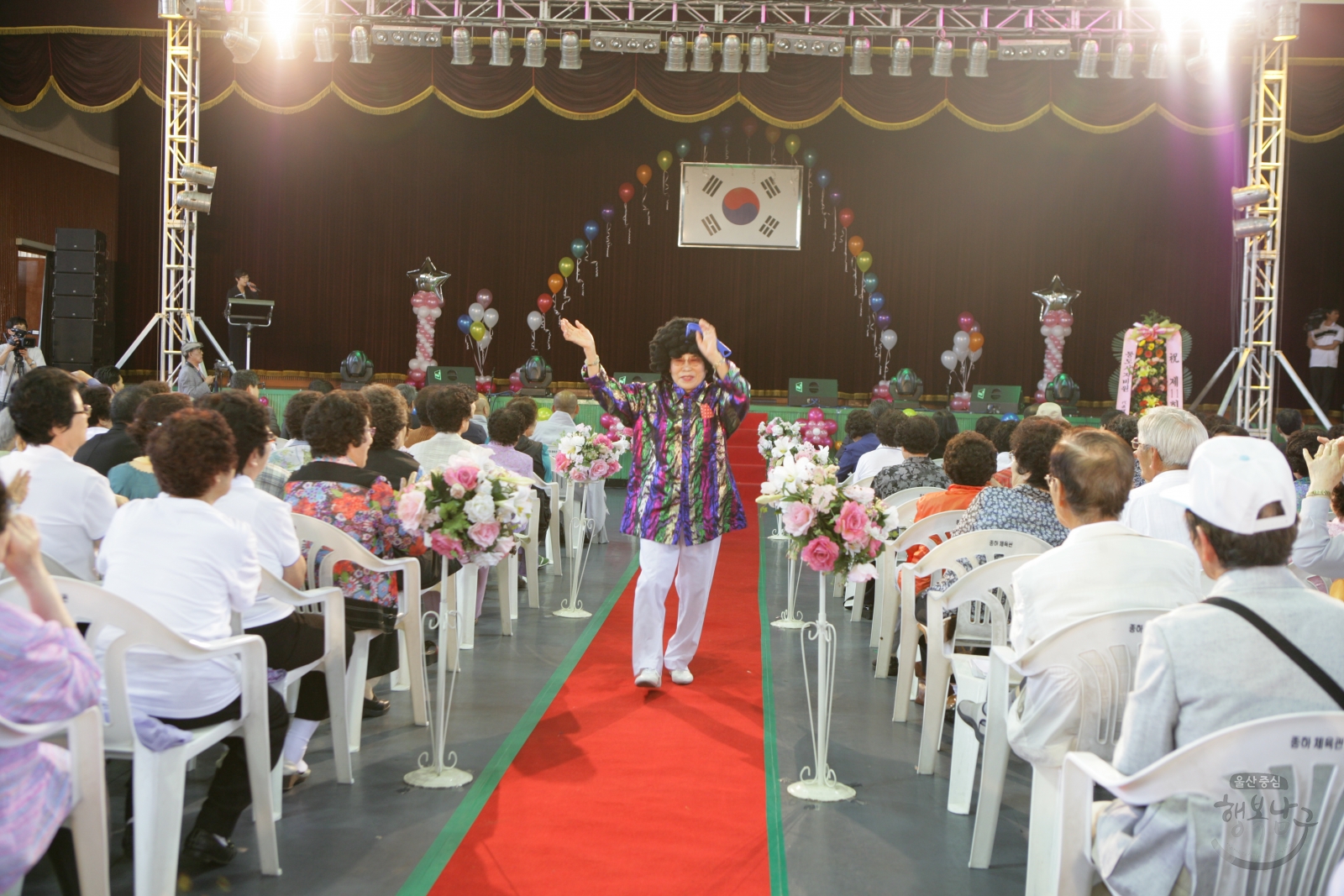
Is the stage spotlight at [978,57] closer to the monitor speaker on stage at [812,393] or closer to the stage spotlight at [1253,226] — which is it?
the stage spotlight at [1253,226]

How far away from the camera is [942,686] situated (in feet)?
11.5

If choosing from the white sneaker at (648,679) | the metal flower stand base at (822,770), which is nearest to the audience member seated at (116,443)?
the white sneaker at (648,679)

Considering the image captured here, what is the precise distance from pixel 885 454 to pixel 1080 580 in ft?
13.1

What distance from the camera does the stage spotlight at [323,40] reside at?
10203 mm

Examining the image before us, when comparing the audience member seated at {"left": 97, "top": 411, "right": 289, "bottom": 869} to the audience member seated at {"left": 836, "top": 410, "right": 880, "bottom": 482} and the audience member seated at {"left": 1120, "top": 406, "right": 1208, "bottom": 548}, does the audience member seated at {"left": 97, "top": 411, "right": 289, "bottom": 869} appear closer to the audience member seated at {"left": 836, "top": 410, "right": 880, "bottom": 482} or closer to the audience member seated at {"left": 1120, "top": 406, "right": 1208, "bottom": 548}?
the audience member seated at {"left": 1120, "top": 406, "right": 1208, "bottom": 548}

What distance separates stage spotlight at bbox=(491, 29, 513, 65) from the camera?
10.5 metres

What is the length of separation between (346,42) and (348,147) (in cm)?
218

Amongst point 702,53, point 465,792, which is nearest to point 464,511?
point 465,792

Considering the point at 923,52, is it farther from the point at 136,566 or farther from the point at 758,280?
the point at 136,566

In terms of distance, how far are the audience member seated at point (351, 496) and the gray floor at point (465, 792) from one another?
0.44 metres

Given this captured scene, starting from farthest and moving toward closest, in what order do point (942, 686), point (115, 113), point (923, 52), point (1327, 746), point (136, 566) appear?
point (115, 113)
point (923, 52)
point (942, 686)
point (136, 566)
point (1327, 746)

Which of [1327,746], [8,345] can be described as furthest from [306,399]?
[8,345]

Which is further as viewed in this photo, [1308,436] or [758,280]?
[758,280]

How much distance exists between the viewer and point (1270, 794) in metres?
1.69
